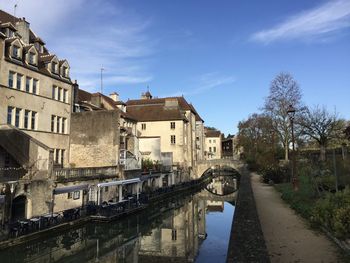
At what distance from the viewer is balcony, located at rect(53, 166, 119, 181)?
930 inches

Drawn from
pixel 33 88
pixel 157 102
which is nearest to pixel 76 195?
pixel 33 88

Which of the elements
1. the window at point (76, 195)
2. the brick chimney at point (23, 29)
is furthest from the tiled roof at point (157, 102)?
the window at point (76, 195)

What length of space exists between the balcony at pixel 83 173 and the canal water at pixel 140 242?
12.0ft

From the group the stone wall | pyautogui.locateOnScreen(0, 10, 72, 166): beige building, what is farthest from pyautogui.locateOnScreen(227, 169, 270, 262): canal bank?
the stone wall

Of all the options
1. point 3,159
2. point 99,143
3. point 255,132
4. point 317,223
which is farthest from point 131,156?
point 255,132

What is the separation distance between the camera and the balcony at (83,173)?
2361 centimetres

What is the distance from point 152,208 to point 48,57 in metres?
17.6

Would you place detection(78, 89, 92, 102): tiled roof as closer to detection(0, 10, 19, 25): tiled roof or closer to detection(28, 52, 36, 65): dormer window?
detection(0, 10, 19, 25): tiled roof

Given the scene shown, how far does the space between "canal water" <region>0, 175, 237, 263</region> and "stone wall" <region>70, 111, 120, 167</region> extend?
6.84 metres

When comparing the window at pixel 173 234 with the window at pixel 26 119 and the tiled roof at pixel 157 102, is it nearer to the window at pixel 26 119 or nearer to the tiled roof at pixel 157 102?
the window at pixel 26 119

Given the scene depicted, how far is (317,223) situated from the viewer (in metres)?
14.0

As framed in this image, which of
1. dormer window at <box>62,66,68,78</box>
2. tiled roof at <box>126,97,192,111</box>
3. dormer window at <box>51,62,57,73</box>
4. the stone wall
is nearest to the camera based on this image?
dormer window at <box>51,62,57,73</box>

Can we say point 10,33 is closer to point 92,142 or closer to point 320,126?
point 92,142

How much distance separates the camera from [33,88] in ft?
91.1
